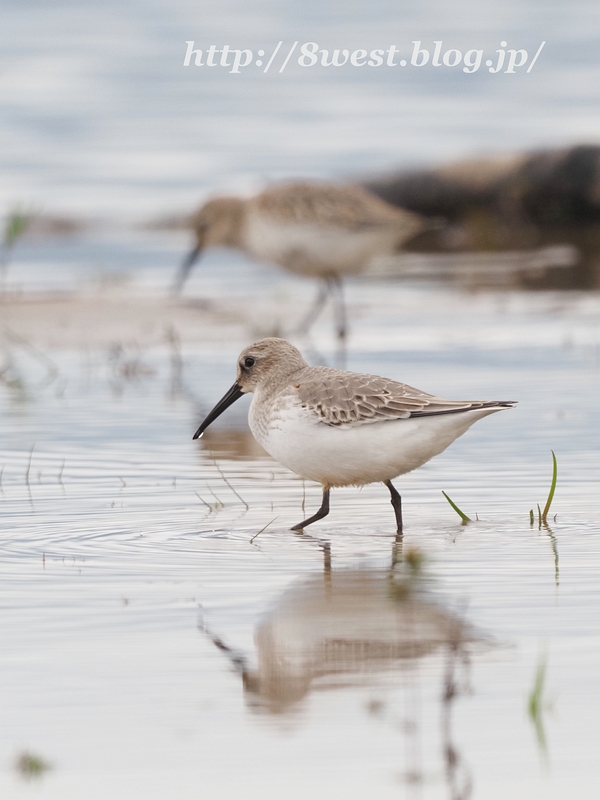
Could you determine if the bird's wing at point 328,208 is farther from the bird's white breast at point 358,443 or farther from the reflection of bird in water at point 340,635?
the reflection of bird in water at point 340,635

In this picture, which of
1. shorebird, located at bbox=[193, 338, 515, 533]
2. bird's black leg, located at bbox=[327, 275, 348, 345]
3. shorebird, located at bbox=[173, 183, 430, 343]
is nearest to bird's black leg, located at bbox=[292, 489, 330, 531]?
shorebird, located at bbox=[193, 338, 515, 533]

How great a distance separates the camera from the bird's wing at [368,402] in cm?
590

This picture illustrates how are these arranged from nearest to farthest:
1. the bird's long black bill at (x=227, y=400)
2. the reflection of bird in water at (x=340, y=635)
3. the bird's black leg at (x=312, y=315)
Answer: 1. the reflection of bird in water at (x=340, y=635)
2. the bird's long black bill at (x=227, y=400)
3. the bird's black leg at (x=312, y=315)

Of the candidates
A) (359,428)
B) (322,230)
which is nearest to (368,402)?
(359,428)

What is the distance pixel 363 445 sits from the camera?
596 cm

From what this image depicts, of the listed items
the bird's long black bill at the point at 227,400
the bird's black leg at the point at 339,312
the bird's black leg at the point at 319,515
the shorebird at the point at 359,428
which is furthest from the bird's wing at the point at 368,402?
the bird's black leg at the point at 339,312

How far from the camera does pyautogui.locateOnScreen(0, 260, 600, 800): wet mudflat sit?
3.38 metres

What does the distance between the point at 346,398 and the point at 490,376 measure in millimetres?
4335

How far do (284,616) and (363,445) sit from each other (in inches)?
58.4

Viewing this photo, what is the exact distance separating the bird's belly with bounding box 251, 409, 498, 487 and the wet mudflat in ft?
0.80

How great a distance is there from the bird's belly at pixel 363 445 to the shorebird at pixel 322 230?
7086 millimetres

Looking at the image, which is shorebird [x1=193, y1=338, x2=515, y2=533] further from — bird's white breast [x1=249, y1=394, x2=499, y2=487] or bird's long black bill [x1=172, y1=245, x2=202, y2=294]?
bird's long black bill [x1=172, y1=245, x2=202, y2=294]

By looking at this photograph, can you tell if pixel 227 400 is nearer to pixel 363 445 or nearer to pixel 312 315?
pixel 363 445

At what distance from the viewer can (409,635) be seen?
4.34 meters
